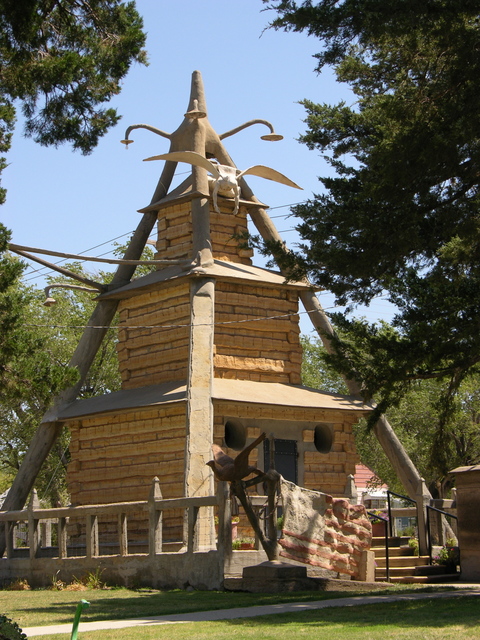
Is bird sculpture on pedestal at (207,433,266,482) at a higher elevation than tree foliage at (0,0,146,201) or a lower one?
lower

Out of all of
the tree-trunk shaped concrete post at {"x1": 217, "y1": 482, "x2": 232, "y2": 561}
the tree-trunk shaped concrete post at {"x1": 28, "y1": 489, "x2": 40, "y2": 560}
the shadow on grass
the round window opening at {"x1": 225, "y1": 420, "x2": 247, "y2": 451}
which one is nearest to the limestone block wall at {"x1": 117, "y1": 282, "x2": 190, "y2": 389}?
the round window opening at {"x1": 225, "y1": 420, "x2": 247, "y2": 451}

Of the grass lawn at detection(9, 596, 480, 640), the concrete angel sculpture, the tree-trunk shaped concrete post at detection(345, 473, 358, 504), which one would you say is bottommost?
the grass lawn at detection(9, 596, 480, 640)

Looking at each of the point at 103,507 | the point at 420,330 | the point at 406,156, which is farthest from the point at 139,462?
the point at 406,156

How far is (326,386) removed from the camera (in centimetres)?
5106

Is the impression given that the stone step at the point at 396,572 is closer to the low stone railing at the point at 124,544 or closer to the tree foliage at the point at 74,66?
the low stone railing at the point at 124,544

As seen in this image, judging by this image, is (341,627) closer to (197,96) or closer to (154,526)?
(154,526)

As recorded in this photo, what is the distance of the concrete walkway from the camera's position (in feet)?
37.9

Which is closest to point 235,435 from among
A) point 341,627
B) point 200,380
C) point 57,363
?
point 200,380

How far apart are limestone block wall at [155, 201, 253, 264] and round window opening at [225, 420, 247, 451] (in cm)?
494

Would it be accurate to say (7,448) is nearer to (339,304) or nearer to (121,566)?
(121,566)

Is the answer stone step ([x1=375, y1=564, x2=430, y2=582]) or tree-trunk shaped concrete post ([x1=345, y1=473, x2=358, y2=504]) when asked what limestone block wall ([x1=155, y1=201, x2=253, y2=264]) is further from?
stone step ([x1=375, y1=564, x2=430, y2=582])

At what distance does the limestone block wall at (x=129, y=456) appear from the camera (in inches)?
878

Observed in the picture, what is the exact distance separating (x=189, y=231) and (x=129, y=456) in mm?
6538

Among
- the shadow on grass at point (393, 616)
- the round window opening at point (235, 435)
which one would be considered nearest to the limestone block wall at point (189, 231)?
the round window opening at point (235, 435)
